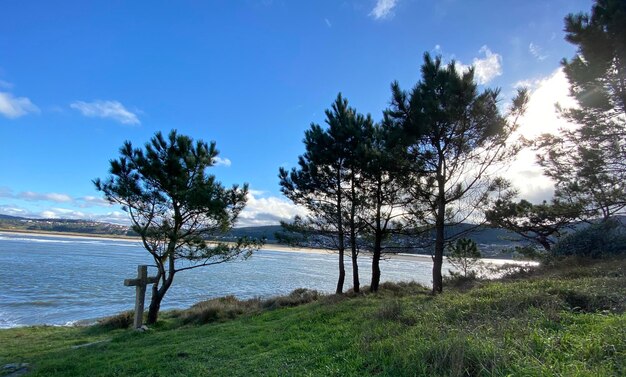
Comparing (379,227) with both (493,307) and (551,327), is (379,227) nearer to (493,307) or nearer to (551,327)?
(493,307)

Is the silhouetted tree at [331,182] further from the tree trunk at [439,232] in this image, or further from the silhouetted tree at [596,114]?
the silhouetted tree at [596,114]

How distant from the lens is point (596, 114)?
11805 mm

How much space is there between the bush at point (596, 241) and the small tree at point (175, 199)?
12.4m

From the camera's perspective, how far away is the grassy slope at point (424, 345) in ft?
11.2

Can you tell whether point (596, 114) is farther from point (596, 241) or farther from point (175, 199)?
point (175, 199)

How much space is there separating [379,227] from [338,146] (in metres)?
3.76

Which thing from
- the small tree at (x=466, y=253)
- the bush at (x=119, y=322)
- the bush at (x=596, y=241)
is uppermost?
the bush at (x=596, y=241)

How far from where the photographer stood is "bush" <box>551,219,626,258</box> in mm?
12547

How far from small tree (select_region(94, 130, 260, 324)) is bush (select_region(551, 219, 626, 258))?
12.4m

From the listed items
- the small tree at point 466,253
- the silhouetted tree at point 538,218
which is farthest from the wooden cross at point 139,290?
the small tree at point 466,253

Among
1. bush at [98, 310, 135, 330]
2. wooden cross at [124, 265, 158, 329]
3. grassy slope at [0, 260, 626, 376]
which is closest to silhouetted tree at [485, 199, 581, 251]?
grassy slope at [0, 260, 626, 376]

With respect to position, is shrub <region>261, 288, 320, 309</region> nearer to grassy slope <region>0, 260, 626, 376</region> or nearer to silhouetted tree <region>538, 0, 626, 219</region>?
grassy slope <region>0, 260, 626, 376</region>

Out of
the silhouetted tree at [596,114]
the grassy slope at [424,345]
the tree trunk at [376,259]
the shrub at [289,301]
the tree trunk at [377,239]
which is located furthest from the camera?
the shrub at [289,301]

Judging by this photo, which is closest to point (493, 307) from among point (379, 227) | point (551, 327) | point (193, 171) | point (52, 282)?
point (551, 327)
